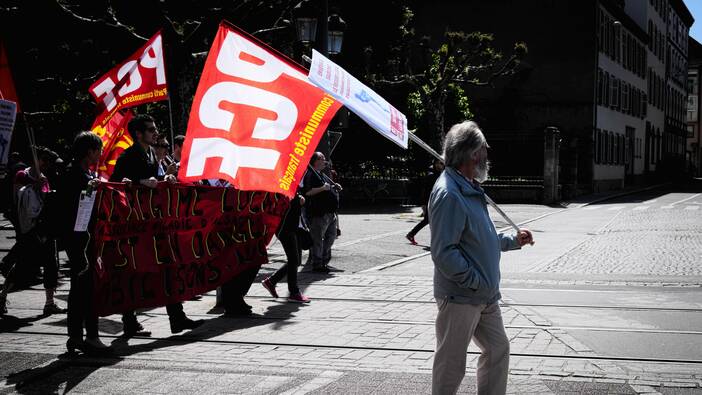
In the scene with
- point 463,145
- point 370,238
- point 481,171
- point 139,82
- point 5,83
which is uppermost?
point 139,82

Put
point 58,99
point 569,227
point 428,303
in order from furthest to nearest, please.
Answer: point 58,99, point 569,227, point 428,303

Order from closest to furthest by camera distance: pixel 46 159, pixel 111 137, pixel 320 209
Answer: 1. pixel 111 137
2. pixel 46 159
3. pixel 320 209

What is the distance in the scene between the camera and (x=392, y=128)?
5484mm

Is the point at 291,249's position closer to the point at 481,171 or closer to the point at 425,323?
the point at 425,323

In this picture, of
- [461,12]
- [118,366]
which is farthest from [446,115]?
[118,366]

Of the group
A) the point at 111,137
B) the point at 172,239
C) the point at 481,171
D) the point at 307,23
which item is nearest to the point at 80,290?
the point at 172,239

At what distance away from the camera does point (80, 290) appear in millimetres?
6918

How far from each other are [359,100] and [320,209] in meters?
6.44

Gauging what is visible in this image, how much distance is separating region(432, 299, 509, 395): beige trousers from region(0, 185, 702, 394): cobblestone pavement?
1.07 meters

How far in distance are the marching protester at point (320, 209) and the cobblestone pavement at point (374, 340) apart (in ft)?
1.33

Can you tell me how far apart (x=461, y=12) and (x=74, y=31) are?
20.5 m

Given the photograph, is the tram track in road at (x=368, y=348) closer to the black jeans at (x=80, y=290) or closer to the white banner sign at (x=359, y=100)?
the black jeans at (x=80, y=290)

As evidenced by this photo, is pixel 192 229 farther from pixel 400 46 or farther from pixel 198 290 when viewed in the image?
pixel 400 46

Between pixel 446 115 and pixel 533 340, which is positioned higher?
pixel 446 115
